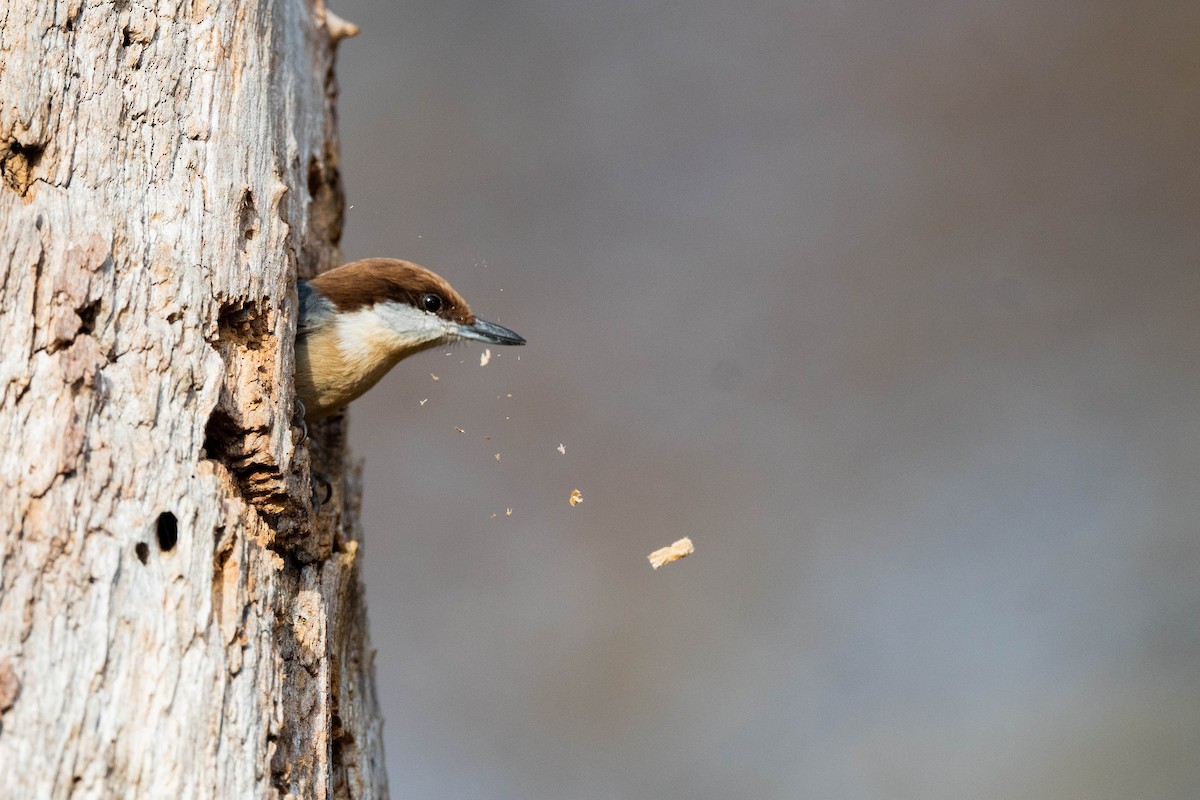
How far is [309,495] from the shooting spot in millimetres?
2111

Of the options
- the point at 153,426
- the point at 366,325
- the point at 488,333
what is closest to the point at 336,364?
the point at 366,325

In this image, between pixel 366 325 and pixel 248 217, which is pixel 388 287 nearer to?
pixel 366 325

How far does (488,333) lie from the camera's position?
3.14 metres

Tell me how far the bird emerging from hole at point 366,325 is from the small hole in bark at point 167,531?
0.88m

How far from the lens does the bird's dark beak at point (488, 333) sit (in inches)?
122

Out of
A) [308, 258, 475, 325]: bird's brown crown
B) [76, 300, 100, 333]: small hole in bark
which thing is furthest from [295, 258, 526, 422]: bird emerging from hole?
[76, 300, 100, 333]: small hole in bark

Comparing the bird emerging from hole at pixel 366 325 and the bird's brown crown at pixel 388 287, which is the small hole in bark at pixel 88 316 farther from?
the bird's brown crown at pixel 388 287

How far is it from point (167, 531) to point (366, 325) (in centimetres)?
112

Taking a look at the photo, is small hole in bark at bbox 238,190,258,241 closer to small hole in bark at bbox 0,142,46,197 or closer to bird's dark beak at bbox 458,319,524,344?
small hole in bark at bbox 0,142,46,197

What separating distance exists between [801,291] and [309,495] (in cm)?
309

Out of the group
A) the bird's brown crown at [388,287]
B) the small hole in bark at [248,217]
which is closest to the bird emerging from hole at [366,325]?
the bird's brown crown at [388,287]

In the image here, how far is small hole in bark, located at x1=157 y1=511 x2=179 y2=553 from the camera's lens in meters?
1.71

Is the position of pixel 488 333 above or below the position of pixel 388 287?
below

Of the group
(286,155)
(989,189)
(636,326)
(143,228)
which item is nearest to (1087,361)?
(989,189)
